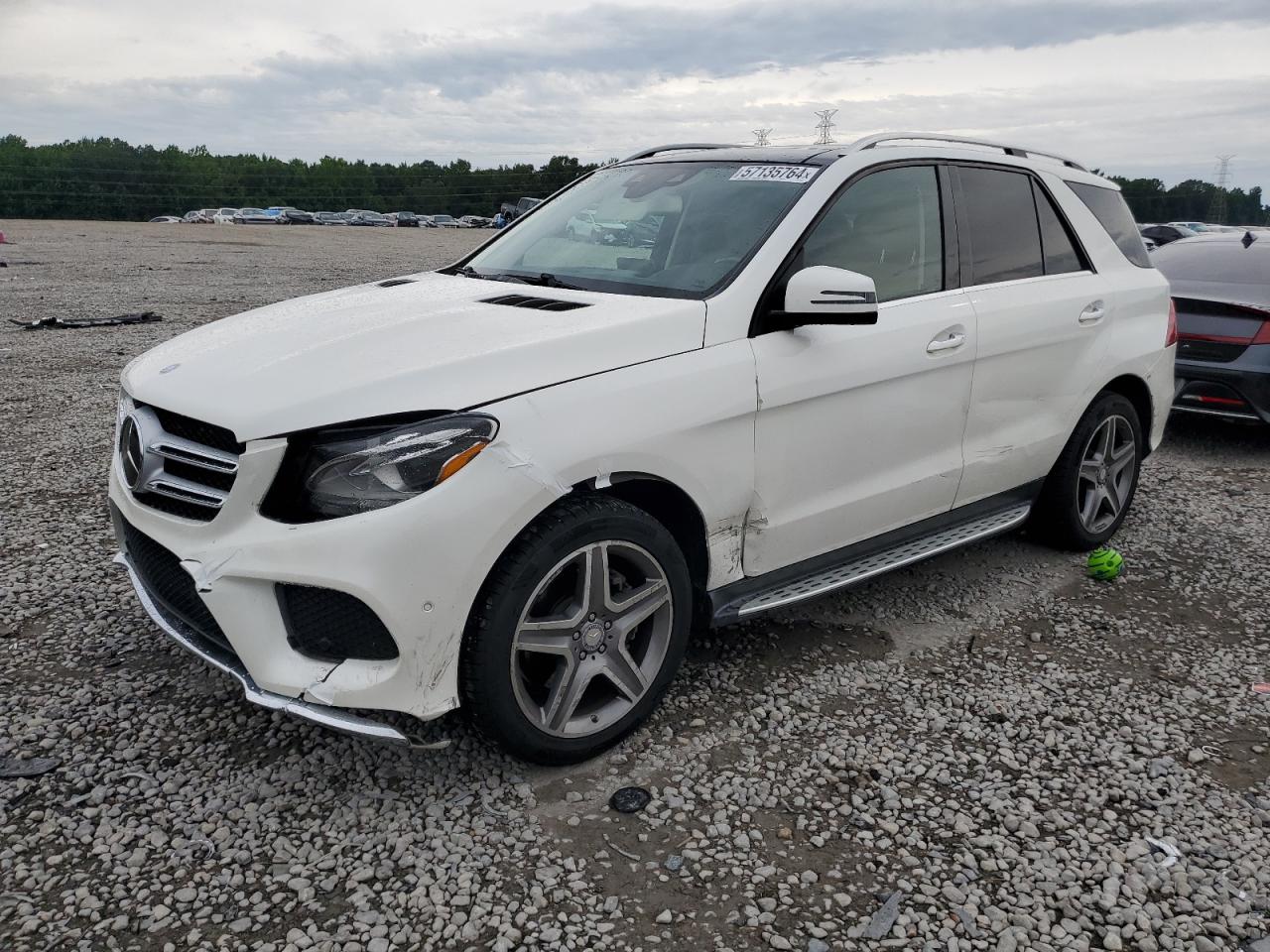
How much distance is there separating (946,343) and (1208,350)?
422 centimetres

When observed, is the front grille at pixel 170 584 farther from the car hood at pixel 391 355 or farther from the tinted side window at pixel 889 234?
the tinted side window at pixel 889 234

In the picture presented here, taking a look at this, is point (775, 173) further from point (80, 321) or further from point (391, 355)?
point (80, 321)

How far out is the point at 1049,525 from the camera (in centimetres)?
493

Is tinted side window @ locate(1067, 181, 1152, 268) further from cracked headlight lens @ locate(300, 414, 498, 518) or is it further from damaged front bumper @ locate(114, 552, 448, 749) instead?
damaged front bumper @ locate(114, 552, 448, 749)

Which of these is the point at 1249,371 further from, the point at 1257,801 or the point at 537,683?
the point at 537,683

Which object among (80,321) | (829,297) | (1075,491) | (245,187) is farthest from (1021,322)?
(245,187)

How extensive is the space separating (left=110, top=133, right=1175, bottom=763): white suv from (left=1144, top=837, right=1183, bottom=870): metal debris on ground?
1.30 meters

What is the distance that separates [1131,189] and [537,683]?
282 feet

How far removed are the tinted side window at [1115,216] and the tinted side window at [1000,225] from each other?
475 mm

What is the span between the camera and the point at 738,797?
3004 mm

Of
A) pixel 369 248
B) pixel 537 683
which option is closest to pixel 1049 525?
pixel 537 683

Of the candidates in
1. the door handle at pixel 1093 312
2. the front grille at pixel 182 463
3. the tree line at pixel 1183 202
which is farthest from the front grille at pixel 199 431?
the tree line at pixel 1183 202

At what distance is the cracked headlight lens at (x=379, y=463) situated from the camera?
8.63ft

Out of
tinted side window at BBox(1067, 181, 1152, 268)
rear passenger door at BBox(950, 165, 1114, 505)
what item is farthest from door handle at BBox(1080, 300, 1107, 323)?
tinted side window at BBox(1067, 181, 1152, 268)
